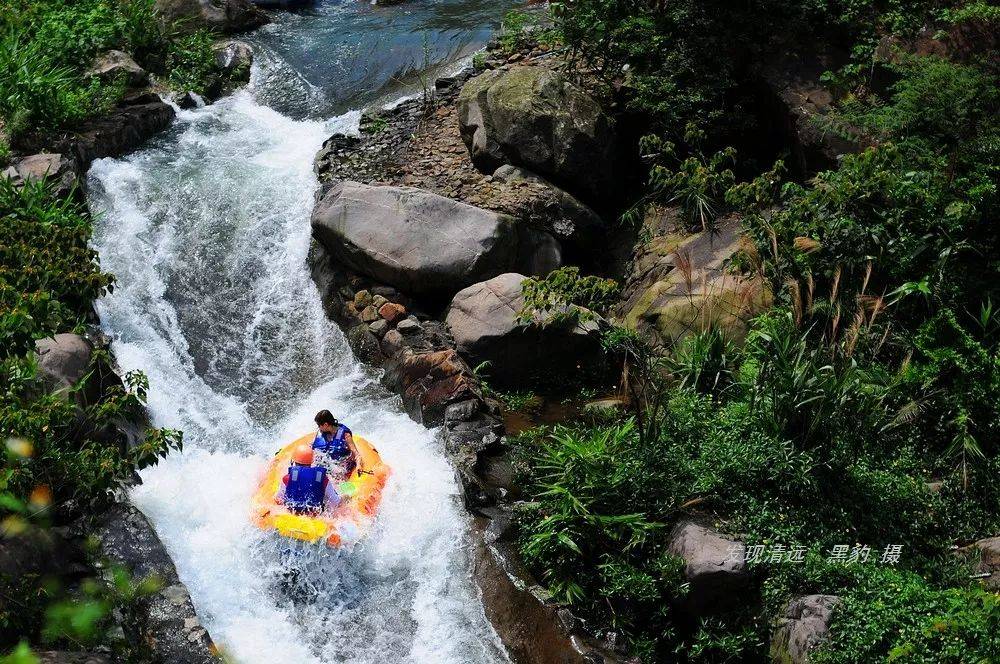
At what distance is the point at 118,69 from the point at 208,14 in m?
3.11

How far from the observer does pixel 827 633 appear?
6359 mm

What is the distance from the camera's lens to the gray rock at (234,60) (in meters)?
14.8

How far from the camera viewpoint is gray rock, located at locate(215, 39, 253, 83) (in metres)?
14.8

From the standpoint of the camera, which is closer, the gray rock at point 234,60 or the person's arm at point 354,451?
the person's arm at point 354,451

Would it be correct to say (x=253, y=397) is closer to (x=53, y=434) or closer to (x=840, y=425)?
(x=53, y=434)

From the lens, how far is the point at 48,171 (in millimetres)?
11031

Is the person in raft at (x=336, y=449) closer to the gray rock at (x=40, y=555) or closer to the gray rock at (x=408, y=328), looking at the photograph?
the gray rock at (x=408, y=328)

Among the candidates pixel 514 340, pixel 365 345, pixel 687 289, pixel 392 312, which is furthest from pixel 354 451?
pixel 687 289

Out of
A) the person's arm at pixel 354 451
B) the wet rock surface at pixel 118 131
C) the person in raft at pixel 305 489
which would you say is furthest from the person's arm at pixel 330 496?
the wet rock surface at pixel 118 131

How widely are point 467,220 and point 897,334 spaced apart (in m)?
4.84

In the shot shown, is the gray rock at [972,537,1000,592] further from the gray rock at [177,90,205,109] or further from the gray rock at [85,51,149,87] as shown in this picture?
the gray rock at [85,51,149,87]

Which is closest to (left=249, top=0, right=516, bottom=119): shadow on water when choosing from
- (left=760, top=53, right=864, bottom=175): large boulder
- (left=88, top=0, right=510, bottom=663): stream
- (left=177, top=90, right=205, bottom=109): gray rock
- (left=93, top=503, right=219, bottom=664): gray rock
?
(left=88, top=0, right=510, bottom=663): stream

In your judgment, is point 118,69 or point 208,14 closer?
point 118,69

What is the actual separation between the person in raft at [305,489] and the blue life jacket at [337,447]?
0.29 meters
